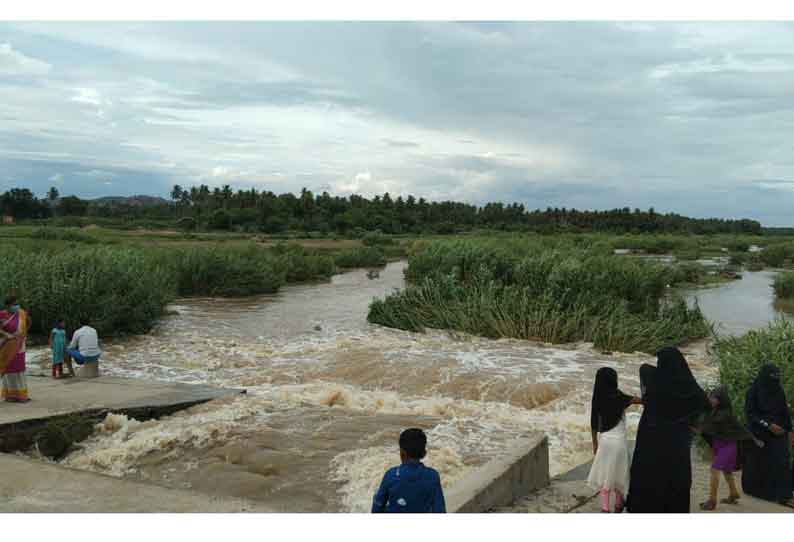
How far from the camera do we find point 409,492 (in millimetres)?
3953

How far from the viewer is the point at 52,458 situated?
765 centimetres

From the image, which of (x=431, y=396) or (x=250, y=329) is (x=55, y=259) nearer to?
(x=250, y=329)

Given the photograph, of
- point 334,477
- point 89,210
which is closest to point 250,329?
point 334,477

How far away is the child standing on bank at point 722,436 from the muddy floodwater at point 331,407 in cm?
233

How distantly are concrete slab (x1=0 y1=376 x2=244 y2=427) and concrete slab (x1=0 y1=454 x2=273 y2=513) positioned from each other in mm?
2286

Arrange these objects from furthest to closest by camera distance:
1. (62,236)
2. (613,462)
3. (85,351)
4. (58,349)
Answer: (62,236)
(85,351)
(58,349)
(613,462)

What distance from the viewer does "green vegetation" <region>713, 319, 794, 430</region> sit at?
7309 millimetres

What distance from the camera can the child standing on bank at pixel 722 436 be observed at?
17.5ft

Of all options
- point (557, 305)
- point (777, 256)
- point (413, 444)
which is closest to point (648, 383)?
point (413, 444)

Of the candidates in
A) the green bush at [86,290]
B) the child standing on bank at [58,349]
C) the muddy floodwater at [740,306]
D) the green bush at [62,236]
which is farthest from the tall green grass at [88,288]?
the green bush at [62,236]

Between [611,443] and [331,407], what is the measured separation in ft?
17.9

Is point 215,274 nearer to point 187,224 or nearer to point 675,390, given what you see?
point 675,390

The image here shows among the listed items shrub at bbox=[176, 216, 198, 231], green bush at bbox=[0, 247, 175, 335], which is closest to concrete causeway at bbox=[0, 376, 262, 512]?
green bush at bbox=[0, 247, 175, 335]

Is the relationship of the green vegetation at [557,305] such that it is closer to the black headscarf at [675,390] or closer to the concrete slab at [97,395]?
the concrete slab at [97,395]
